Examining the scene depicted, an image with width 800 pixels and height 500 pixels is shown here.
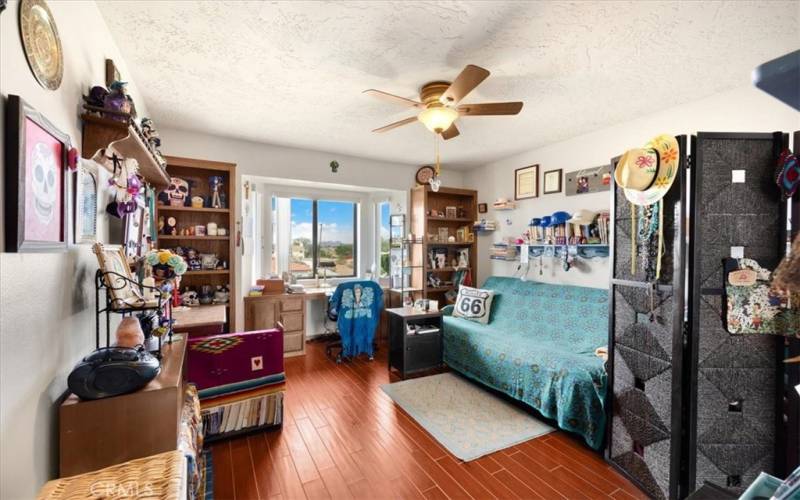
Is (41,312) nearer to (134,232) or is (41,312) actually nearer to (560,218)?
(134,232)

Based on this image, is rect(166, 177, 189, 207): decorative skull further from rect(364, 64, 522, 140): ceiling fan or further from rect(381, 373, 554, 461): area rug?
rect(381, 373, 554, 461): area rug

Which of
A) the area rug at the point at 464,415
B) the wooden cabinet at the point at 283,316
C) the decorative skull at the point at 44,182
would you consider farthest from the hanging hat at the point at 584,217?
the decorative skull at the point at 44,182

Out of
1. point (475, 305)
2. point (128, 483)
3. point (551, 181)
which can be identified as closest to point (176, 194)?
point (128, 483)

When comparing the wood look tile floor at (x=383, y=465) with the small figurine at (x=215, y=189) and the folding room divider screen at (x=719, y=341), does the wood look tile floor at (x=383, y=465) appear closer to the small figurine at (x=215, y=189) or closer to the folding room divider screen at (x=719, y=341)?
the folding room divider screen at (x=719, y=341)

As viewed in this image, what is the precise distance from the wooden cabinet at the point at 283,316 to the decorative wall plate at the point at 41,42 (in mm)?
2931

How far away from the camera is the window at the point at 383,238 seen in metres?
5.01

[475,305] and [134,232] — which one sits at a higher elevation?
[134,232]

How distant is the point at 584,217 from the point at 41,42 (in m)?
3.61

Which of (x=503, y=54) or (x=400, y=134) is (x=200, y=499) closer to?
(x=503, y=54)

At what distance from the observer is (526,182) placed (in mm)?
3953

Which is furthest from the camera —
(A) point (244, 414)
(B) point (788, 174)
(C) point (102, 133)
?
(A) point (244, 414)

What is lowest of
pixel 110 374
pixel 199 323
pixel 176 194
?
pixel 199 323

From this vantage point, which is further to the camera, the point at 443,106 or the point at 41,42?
the point at 443,106

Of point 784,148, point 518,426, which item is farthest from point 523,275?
point 784,148
